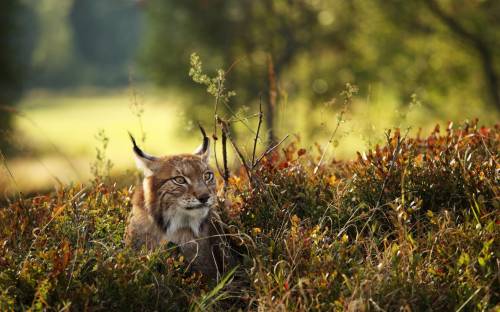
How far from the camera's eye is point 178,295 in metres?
5.45

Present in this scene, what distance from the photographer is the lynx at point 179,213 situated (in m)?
6.08

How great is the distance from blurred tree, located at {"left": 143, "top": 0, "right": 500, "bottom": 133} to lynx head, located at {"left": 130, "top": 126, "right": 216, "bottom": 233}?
1953cm

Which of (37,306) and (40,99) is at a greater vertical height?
(37,306)

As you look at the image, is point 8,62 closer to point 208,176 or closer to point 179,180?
point 208,176

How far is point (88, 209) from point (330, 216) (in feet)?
7.13

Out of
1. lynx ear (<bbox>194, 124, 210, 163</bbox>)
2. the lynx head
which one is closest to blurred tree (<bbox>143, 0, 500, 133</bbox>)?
lynx ear (<bbox>194, 124, 210, 163</bbox>)

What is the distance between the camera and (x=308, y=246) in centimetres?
563

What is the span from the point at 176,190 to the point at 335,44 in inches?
913

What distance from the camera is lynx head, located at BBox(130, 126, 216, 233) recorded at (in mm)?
6133

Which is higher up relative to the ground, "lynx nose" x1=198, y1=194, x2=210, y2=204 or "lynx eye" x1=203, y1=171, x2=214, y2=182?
"lynx eye" x1=203, y1=171, x2=214, y2=182

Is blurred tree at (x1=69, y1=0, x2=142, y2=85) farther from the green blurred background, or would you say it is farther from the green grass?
the green blurred background

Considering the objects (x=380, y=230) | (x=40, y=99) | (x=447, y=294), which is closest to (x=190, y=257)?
(x=380, y=230)

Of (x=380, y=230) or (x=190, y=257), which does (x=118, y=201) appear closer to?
(x=190, y=257)

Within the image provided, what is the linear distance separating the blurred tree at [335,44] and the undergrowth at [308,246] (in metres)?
19.3
